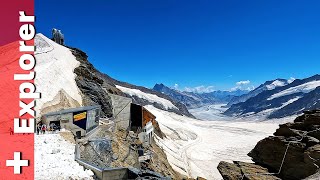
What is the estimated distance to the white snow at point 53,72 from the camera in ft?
128

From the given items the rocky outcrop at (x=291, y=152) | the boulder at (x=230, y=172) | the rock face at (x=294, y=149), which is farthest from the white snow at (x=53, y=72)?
the rock face at (x=294, y=149)

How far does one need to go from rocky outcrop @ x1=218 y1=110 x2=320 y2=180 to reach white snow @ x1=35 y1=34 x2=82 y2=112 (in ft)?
71.3

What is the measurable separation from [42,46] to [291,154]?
159 ft

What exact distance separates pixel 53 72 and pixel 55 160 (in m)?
30.7

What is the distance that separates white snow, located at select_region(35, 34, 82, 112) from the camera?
38934 millimetres

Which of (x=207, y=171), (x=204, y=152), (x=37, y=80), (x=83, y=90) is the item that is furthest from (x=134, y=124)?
(x=204, y=152)

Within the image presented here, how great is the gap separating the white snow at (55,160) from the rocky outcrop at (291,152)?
449 inches

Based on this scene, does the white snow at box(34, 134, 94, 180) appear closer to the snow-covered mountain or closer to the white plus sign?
the white plus sign

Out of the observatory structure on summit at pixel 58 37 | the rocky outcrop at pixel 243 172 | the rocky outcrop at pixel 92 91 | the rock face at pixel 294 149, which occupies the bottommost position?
the rocky outcrop at pixel 243 172

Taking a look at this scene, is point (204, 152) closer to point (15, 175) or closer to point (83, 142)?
point (83, 142)

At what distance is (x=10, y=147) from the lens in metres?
18.0

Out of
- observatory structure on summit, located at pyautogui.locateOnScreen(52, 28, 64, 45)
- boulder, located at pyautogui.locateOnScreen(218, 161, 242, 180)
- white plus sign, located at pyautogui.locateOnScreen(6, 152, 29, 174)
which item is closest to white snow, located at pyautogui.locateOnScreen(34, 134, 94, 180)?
white plus sign, located at pyautogui.locateOnScreen(6, 152, 29, 174)

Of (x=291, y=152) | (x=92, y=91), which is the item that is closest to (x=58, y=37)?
(x=92, y=91)

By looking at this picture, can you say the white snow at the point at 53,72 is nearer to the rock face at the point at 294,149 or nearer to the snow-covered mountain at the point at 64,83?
the snow-covered mountain at the point at 64,83
